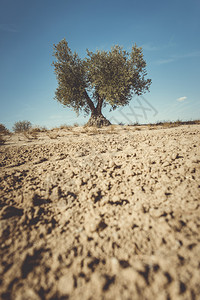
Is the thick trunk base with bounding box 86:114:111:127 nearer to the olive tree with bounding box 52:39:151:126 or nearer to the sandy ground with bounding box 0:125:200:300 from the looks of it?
the olive tree with bounding box 52:39:151:126

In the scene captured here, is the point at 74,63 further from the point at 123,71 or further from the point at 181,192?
the point at 181,192

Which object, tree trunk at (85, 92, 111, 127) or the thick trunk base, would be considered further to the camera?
tree trunk at (85, 92, 111, 127)

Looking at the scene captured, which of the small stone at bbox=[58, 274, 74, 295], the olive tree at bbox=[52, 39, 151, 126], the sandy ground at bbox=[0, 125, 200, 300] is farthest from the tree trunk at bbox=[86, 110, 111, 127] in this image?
the small stone at bbox=[58, 274, 74, 295]

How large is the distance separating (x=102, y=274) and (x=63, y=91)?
13.8 m

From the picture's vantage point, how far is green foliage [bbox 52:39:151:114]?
11.6 m

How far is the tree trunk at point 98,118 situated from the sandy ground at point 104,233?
11.4m

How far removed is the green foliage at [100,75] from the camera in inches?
457

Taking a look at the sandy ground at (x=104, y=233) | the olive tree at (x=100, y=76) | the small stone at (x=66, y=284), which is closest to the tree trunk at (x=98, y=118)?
the olive tree at (x=100, y=76)

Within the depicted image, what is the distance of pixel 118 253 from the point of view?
112 cm

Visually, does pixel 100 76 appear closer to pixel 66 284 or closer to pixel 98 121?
pixel 98 121

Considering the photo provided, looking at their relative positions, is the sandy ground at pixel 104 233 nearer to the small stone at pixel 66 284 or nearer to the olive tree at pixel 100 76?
the small stone at pixel 66 284

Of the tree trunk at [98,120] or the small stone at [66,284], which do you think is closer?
the small stone at [66,284]

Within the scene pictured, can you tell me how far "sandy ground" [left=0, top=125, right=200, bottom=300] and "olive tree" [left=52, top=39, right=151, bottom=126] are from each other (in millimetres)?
10601

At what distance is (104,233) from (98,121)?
12.6 metres
